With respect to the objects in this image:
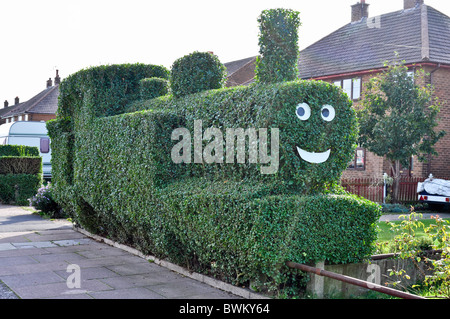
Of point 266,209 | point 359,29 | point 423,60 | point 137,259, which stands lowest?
point 137,259

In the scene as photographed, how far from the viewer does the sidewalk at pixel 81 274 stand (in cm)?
603

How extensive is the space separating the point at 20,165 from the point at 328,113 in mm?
15010

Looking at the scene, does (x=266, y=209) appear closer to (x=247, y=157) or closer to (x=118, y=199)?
(x=247, y=157)

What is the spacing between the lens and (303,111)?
6004mm

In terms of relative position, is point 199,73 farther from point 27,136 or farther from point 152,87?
point 27,136

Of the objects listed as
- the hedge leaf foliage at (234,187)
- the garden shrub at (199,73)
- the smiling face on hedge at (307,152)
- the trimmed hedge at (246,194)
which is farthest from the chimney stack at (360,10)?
the smiling face on hedge at (307,152)

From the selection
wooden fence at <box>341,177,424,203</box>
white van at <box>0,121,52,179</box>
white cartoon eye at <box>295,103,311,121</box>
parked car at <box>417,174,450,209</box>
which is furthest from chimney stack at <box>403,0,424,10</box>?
white cartoon eye at <box>295,103,311,121</box>

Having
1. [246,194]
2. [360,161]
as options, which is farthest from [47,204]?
[360,161]

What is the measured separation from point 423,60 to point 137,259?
53.3ft

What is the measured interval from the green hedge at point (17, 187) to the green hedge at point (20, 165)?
1.03 feet

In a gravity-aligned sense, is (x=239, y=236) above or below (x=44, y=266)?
above

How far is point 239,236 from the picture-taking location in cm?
575

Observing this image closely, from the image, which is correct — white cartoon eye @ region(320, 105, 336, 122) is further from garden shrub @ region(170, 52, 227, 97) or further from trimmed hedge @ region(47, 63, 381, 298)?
garden shrub @ region(170, 52, 227, 97)
